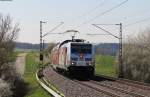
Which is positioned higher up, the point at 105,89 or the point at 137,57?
the point at 137,57

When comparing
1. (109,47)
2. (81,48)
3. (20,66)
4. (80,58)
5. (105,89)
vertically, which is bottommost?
(20,66)

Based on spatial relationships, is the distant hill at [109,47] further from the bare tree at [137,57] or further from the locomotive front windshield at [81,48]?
the locomotive front windshield at [81,48]

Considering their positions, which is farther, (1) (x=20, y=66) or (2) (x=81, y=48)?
(1) (x=20, y=66)

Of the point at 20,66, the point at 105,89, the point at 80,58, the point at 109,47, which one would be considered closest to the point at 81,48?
the point at 80,58

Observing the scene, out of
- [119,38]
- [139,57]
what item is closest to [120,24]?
[119,38]

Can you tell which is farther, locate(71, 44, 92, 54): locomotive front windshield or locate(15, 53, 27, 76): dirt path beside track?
locate(15, 53, 27, 76): dirt path beside track

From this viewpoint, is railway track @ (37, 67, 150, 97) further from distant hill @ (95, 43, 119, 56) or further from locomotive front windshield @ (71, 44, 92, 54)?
distant hill @ (95, 43, 119, 56)

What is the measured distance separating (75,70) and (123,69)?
12.1 m

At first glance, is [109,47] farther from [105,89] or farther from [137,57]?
[105,89]

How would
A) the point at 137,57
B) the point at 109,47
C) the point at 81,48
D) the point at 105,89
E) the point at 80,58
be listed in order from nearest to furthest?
the point at 105,89
the point at 80,58
the point at 81,48
the point at 137,57
the point at 109,47

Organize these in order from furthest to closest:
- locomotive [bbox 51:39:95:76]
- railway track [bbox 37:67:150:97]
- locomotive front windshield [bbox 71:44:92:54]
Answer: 1. locomotive front windshield [bbox 71:44:92:54]
2. locomotive [bbox 51:39:95:76]
3. railway track [bbox 37:67:150:97]

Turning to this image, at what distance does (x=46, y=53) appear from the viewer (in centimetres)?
13375

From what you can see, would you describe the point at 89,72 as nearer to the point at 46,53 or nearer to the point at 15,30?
the point at 15,30

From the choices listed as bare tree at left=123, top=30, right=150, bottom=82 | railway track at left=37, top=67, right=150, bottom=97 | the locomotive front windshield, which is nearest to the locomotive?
the locomotive front windshield
